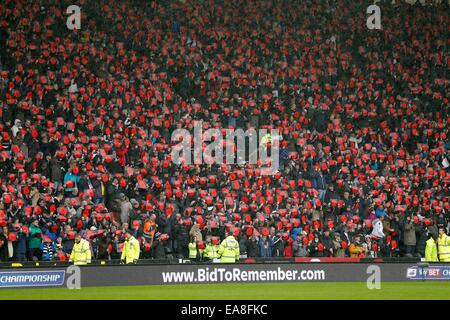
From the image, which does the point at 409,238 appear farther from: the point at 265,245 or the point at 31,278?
the point at 31,278

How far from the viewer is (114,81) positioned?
36.8 meters

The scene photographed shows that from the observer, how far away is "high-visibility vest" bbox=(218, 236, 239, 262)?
30688mm

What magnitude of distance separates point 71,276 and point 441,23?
24.0m

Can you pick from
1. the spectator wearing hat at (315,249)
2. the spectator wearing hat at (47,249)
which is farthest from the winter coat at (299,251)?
the spectator wearing hat at (47,249)

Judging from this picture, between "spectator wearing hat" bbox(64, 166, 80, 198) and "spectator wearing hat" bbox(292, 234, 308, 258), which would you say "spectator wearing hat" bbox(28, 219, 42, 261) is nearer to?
"spectator wearing hat" bbox(64, 166, 80, 198)

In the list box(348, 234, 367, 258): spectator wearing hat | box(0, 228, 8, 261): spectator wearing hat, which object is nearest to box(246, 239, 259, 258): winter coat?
box(348, 234, 367, 258): spectator wearing hat

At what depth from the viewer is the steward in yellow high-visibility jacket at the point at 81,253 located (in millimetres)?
28188

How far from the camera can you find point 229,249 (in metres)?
30.7

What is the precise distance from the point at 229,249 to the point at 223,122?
7624 mm

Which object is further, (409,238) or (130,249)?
(409,238)

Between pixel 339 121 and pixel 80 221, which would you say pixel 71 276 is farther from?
pixel 339 121

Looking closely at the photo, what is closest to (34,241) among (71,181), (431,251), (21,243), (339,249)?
(21,243)

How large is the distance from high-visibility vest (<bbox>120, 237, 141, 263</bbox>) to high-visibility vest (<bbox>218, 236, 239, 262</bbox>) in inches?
122

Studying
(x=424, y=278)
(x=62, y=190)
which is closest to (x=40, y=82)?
(x=62, y=190)
